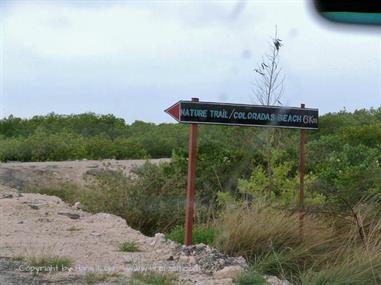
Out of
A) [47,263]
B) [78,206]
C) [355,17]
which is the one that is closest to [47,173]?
[78,206]

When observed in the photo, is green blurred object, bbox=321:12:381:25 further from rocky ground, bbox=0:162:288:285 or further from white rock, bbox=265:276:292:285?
white rock, bbox=265:276:292:285

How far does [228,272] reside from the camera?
404 inches

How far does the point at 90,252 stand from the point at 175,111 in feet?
7.24

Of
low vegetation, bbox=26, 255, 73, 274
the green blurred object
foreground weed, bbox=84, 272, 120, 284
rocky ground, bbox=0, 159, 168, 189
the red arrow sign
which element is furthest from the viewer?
rocky ground, bbox=0, 159, 168, 189

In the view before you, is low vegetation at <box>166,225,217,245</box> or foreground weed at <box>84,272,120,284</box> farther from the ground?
low vegetation at <box>166,225,217,245</box>

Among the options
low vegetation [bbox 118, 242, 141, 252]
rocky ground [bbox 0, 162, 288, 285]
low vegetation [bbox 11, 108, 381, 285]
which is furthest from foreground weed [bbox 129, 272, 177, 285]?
low vegetation [bbox 118, 242, 141, 252]

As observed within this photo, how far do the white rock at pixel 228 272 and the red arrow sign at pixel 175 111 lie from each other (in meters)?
2.41

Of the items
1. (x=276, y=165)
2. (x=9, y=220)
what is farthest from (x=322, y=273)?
(x=9, y=220)

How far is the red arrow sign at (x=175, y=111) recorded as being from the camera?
11.8 meters

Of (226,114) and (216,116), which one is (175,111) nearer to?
(216,116)

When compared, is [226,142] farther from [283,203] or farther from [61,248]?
[61,248]

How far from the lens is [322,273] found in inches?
393

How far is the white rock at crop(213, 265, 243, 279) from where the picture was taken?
33.3ft

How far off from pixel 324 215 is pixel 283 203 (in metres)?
0.64
